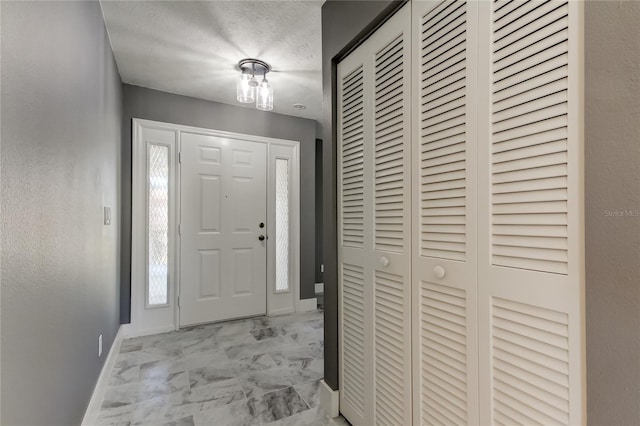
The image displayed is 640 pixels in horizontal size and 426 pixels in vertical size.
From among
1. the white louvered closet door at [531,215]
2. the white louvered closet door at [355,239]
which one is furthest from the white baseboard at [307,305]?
the white louvered closet door at [531,215]

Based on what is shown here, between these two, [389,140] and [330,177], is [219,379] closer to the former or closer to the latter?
[330,177]

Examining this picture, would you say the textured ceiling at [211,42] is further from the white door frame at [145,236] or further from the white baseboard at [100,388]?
the white baseboard at [100,388]

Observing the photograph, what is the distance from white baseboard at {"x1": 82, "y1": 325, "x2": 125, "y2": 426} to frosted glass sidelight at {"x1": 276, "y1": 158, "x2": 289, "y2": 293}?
5.63 feet

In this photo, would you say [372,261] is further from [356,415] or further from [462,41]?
[462,41]

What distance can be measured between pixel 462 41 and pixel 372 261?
96 centimetres

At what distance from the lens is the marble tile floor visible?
1.82 metres

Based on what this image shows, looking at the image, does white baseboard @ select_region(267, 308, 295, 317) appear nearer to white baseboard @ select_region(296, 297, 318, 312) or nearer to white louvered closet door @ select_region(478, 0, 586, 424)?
white baseboard @ select_region(296, 297, 318, 312)

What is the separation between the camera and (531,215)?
0.89 m

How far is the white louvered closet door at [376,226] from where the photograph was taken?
1347 millimetres

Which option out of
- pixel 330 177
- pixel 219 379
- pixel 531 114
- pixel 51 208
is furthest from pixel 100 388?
pixel 531 114

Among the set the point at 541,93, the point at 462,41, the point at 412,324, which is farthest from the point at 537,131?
the point at 412,324

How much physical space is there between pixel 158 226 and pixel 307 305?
76.3 inches

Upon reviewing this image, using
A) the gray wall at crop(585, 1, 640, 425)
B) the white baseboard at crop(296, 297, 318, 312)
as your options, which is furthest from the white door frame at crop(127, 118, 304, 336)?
the gray wall at crop(585, 1, 640, 425)

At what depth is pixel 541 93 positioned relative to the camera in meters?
0.86
